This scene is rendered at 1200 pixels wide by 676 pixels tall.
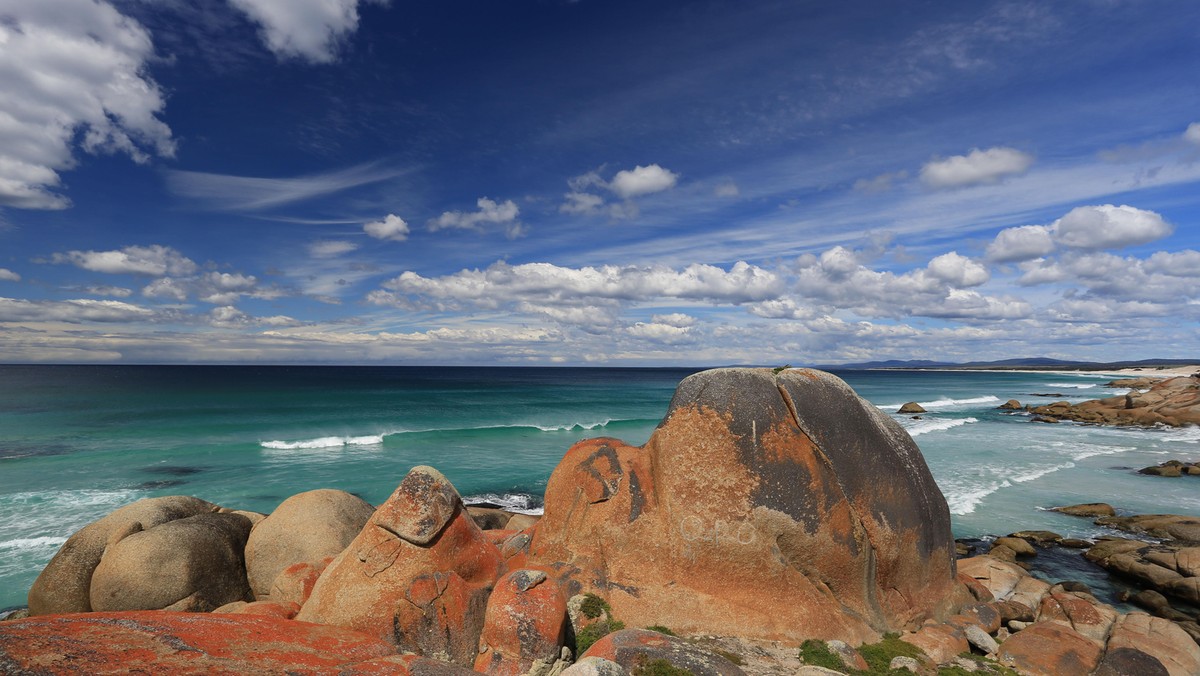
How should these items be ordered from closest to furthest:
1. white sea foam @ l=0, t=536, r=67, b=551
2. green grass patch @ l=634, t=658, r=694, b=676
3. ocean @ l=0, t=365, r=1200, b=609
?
green grass patch @ l=634, t=658, r=694, b=676 → white sea foam @ l=0, t=536, r=67, b=551 → ocean @ l=0, t=365, r=1200, b=609

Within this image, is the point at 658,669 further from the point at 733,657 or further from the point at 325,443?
the point at 325,443

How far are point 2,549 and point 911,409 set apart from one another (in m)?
68.7

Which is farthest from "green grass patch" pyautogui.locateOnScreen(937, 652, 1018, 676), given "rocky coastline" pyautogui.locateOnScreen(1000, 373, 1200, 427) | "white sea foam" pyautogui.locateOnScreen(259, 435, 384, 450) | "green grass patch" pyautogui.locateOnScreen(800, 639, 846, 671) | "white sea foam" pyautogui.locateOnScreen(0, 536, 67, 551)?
"rocky coastline" pyautogui.locateOnScreen(1000, 373, 1200, 427)

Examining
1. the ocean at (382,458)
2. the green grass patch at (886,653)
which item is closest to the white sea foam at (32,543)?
the ocean at (382,458)

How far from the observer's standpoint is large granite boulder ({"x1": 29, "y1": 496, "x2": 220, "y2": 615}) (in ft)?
39.1

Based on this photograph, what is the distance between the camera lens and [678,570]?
10227 millimetres

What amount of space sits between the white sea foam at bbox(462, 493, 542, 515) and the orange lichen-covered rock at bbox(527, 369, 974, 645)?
13.4m

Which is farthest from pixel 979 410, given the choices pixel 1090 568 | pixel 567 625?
pixel 567 625

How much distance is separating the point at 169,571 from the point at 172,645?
838cm

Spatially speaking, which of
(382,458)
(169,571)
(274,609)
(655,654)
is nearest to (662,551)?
(655,654)

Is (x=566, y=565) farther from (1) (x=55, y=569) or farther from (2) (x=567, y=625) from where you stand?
(1) (x=55, y=569)

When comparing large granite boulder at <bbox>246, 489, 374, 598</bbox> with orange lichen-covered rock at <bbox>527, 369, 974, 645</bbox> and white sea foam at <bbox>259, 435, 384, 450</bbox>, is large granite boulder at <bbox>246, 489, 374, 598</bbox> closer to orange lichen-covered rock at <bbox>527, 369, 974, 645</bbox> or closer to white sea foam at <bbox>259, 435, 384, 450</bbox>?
orange lichen-covered rock at <bbox>527, 369, 974, 645</bbox>

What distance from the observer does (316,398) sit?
72875 mm

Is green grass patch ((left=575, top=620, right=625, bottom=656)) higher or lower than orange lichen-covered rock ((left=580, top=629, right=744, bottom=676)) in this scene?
lower
